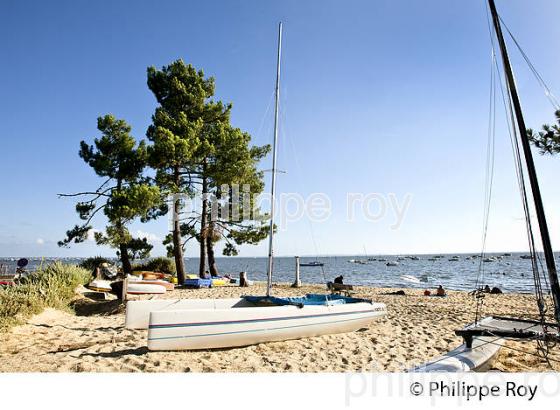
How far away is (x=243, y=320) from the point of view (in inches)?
254

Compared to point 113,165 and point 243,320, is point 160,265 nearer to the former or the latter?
point 113,165

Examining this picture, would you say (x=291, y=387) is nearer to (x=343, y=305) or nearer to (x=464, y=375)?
(x=464, y=375)

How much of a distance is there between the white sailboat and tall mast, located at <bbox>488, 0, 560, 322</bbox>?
3947 millimetres

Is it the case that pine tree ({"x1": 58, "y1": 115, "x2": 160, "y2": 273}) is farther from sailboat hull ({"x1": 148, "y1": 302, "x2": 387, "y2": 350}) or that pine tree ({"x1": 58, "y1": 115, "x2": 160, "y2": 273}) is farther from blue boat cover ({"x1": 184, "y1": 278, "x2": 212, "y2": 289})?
sailboat hull ({"x1": 148, "y1": 302, "x2": 387, "y2": 350})

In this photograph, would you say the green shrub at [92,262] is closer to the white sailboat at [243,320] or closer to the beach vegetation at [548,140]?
the white sailboat at [243,320]

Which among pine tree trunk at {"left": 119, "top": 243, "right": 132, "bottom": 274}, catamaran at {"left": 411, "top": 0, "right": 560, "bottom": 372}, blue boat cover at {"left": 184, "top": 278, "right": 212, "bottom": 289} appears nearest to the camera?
catamaran at {"left": 411, "top": 0, "right": 560, "bottom": 372}

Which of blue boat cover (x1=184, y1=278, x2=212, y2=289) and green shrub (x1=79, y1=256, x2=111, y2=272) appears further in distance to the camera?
A: green shrub (x1=79, y1=256, x2=111, y2=272)

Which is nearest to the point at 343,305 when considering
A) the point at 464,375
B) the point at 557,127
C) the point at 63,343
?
the point at 464,375

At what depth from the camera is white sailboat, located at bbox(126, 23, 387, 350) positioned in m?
5.90

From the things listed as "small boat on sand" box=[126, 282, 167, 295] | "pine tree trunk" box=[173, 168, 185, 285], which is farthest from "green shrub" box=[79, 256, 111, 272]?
"small boat on sand" box=[126, 282, 167, 295]

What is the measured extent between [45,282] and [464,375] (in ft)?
40.5

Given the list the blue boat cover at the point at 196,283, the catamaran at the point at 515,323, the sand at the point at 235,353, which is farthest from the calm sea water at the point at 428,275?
the blue boat cover at the point at 196,283

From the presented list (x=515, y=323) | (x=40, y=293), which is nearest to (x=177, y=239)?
(x=40, y=293)

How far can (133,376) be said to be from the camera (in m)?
4.83
